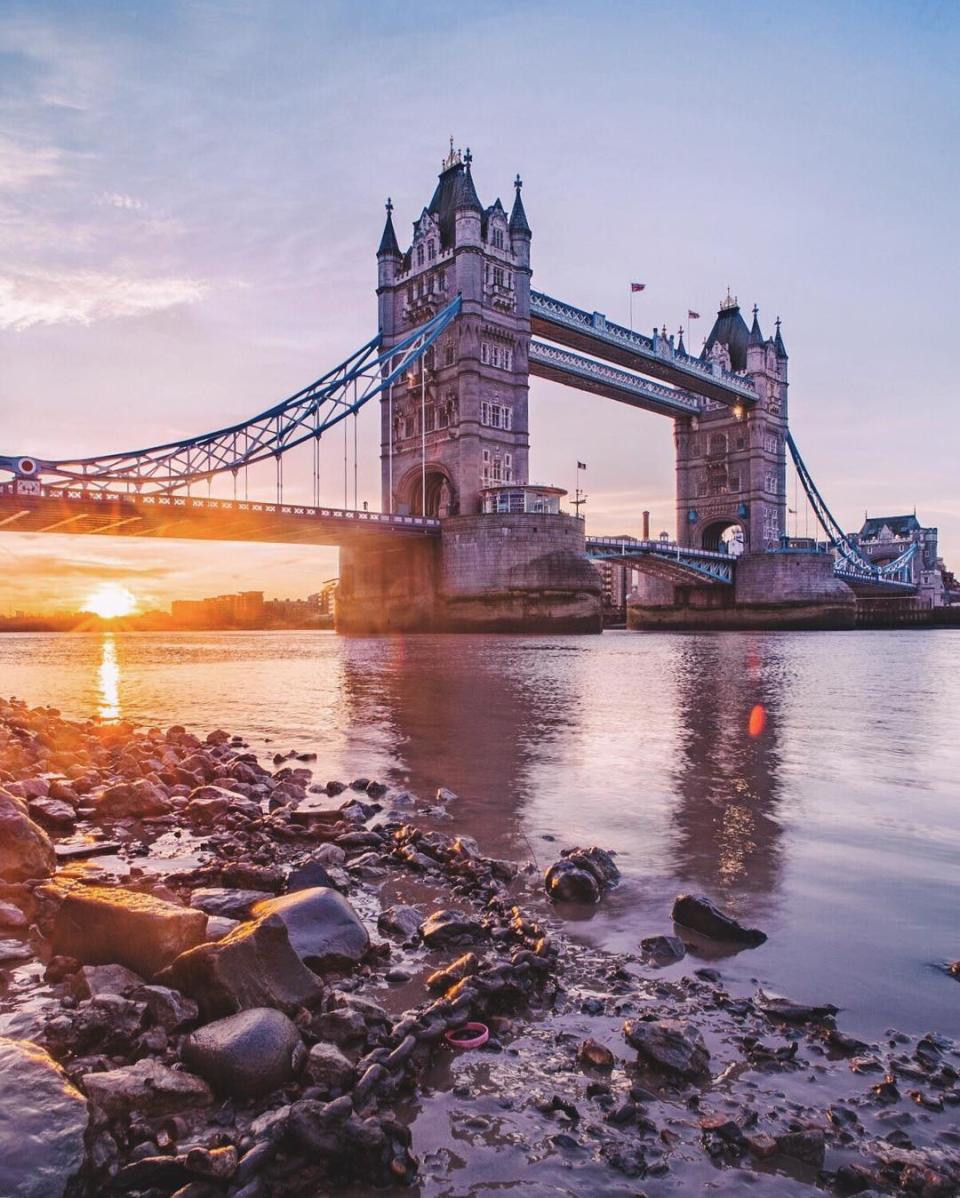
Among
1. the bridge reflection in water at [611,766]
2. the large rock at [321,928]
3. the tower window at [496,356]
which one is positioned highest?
the tower window at [496,356]

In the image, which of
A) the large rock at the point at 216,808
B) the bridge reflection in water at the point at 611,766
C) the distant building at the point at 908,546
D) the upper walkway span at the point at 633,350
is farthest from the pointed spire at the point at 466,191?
the distant building at the point at 908,546

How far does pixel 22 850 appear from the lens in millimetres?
3824

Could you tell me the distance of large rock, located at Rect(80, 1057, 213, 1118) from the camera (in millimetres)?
2123

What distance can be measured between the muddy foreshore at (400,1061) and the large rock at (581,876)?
0.14 m

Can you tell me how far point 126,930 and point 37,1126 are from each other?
1073 mm

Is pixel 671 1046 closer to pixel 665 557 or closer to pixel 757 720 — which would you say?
pixel 757 720

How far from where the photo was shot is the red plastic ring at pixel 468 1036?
2.58m

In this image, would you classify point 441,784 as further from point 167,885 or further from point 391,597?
point 391,597

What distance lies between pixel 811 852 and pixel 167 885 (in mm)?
3812

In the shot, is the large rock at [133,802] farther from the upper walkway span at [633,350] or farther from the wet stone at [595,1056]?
the upper walkway span at [633,350]

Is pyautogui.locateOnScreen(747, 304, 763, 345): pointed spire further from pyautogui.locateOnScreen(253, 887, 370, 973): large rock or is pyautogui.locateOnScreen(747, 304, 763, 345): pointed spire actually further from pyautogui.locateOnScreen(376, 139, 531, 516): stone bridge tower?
pyautogui.locateOnScreen(253, 887, 370, 973): large rock

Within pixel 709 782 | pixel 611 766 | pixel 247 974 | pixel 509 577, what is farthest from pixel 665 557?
pixel 247 974

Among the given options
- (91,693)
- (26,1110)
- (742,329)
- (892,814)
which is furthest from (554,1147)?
(742,329)

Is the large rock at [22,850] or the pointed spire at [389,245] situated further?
the pointed spire at [389,245]
